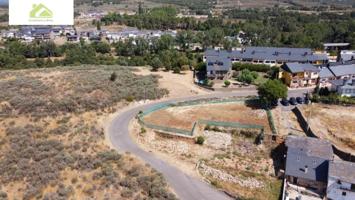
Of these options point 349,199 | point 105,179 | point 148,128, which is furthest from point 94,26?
point 349,199

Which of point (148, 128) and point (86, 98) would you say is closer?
point (148, 128)

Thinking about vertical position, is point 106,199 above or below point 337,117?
below

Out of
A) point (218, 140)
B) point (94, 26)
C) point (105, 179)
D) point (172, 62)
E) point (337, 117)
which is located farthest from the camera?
point (94, 26)

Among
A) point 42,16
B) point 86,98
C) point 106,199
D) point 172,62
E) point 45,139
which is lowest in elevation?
point 106,199

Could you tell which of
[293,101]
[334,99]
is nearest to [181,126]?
[293,101]

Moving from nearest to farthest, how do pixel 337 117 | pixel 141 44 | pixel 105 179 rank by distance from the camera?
1. pixel 105 179
2. pixel 337 117
3. pixel 141 44

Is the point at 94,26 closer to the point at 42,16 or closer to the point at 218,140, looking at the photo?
the point at 42,16
